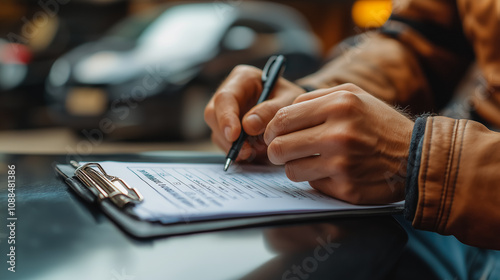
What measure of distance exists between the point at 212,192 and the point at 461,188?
1.03ft

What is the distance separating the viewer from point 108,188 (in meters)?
0.49

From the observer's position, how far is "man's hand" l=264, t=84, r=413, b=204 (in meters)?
0.53

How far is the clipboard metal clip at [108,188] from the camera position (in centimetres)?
45

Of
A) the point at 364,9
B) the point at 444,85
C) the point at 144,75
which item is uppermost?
the point at 444,85

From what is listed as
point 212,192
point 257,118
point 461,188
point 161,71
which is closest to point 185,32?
point 161,71

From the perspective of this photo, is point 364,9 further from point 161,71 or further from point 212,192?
point 212,192

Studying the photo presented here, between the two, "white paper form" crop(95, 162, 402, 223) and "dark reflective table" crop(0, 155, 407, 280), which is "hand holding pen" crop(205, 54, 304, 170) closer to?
"white paper form" crop(95, 162, 402, 223)

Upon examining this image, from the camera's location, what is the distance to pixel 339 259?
398 mm

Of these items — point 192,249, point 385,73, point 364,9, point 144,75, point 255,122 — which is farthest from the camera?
point 364,9

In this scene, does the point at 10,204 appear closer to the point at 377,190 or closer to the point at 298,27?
the point at 377,190

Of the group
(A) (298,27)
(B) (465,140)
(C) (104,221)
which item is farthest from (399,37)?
(A) (298,27)

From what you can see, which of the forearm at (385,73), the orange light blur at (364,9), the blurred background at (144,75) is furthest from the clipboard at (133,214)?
the orange light blur at (364,9)

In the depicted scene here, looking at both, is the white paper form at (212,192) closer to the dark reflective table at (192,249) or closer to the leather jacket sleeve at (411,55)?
the dark reflective table at (192,249)

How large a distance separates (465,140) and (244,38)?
268 centimetres
